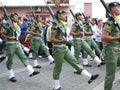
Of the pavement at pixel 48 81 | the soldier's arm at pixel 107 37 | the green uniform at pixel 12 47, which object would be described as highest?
the soldier's arm at pixel 107 37

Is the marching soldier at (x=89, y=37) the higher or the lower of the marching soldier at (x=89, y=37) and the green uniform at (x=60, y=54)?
the lower

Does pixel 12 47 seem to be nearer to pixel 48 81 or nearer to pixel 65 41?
pixel 48 81

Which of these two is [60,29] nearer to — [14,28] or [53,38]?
[53,38]

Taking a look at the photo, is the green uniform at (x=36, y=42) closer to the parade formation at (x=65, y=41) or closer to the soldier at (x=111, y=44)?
the parade formation at (x=65, y=41)

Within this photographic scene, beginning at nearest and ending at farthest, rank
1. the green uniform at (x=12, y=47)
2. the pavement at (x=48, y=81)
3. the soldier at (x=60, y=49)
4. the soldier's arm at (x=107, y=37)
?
1. the soldier's arm at (x=107, y=37)
2. the soldier at (x=60, y=49)
3. the pavement at (x=48, y=81)
4. the green uniform at (x=12, y=47)

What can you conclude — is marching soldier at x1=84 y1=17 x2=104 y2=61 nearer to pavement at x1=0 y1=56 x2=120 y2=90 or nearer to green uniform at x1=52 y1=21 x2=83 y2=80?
pavement at x1=0 y1=56 x2=120 y2=90

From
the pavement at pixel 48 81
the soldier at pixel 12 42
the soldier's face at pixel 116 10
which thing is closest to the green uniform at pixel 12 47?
the soldier at pixel 12 42

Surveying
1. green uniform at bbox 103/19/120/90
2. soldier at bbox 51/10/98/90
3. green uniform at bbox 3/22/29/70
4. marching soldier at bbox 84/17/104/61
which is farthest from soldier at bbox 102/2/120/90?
marching soldier at bbox 84/17/104/61

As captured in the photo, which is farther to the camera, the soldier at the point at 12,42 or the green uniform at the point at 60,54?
the soldier at the point at 12,42

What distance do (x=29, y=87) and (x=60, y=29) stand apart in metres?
1.66

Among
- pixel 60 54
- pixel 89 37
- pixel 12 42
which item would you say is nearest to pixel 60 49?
pixel 60 54

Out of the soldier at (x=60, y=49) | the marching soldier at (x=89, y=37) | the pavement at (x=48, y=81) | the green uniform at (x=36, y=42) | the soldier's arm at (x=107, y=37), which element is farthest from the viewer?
the marching soldier at (x=89, y=37)

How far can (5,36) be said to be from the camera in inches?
369

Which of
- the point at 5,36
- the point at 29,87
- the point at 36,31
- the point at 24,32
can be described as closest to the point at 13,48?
the point at 5,36
